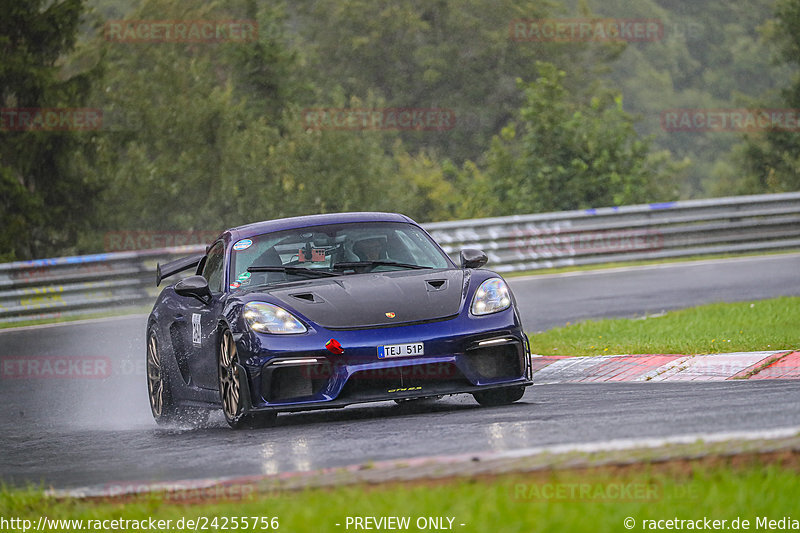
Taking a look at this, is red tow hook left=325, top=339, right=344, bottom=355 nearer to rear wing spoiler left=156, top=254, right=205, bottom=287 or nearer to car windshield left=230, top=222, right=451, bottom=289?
car windshield left=230, top=222, right=451, bottom=289

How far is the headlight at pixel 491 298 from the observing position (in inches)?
345

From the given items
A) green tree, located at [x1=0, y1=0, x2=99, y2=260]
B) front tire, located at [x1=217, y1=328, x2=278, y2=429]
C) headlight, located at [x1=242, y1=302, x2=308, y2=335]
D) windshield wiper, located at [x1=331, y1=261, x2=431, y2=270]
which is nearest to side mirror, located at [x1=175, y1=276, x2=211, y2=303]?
front tire, located at [x1=217, y1=328, x2=278, y2=429]

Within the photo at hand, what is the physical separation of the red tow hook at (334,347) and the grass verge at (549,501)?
284 centimetres

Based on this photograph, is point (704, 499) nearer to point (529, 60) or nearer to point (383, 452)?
point (383, 452)

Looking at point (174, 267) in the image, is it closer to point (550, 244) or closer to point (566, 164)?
point (550, 244)

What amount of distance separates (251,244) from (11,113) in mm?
28105

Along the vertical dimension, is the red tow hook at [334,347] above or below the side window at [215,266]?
below

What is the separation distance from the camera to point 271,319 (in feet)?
28.0

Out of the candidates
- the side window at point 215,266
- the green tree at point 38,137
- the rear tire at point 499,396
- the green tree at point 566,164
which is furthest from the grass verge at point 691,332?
the green tree at point 38,137

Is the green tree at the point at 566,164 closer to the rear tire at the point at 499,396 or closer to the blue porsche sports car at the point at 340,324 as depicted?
the blue porsche sports car at the point at 340,324

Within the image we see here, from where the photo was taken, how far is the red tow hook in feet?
27.2

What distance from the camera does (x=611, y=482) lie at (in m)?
4.92

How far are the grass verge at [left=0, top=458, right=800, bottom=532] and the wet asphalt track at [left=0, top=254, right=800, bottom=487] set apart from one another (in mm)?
902

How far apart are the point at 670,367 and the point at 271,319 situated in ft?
12.1
